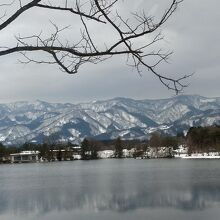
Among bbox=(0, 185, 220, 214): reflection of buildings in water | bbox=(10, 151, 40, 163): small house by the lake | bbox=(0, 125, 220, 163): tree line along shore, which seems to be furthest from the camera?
bbox=(10, 151, 40, 163): small house by the lake

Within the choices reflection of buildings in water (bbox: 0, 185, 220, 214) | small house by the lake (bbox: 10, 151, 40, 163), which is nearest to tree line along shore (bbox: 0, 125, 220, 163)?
small house by the lake (bbox: 10, 151, 40, 163)

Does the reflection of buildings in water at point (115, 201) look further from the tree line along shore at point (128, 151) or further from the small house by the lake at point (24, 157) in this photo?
the small house by the lake at point (24, 157)

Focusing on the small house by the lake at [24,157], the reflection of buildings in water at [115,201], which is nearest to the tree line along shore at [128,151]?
the small house by the lake at [24,157]

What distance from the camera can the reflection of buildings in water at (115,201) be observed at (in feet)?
74.6

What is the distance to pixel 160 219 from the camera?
1856 centimetres

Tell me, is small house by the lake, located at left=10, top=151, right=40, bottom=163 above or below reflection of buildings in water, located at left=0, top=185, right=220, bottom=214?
above

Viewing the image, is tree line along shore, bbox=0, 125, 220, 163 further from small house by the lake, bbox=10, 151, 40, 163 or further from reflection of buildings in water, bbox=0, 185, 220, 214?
reflection of buildings in water, bbox=0, 185, 220, 214

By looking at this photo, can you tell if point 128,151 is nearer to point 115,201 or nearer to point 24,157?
point 24,157

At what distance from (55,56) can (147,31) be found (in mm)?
846

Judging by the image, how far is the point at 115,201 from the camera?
2481cm

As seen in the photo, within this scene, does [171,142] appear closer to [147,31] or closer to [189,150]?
[189,150]

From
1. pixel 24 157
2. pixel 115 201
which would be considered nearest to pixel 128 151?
pixel 24 157

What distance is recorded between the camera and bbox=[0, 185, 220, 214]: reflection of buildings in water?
22734 mm

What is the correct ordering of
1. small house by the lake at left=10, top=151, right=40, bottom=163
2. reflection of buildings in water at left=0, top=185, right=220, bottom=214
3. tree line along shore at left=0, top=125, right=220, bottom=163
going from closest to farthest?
1. reflection of buildings in water at left=0, top=185, right=220, bottom=214
2. tree line along shore at left=0, top=125, right=220, bottom=163
3. small house by the lake at left=10, top=151, right=40, bottom=163
